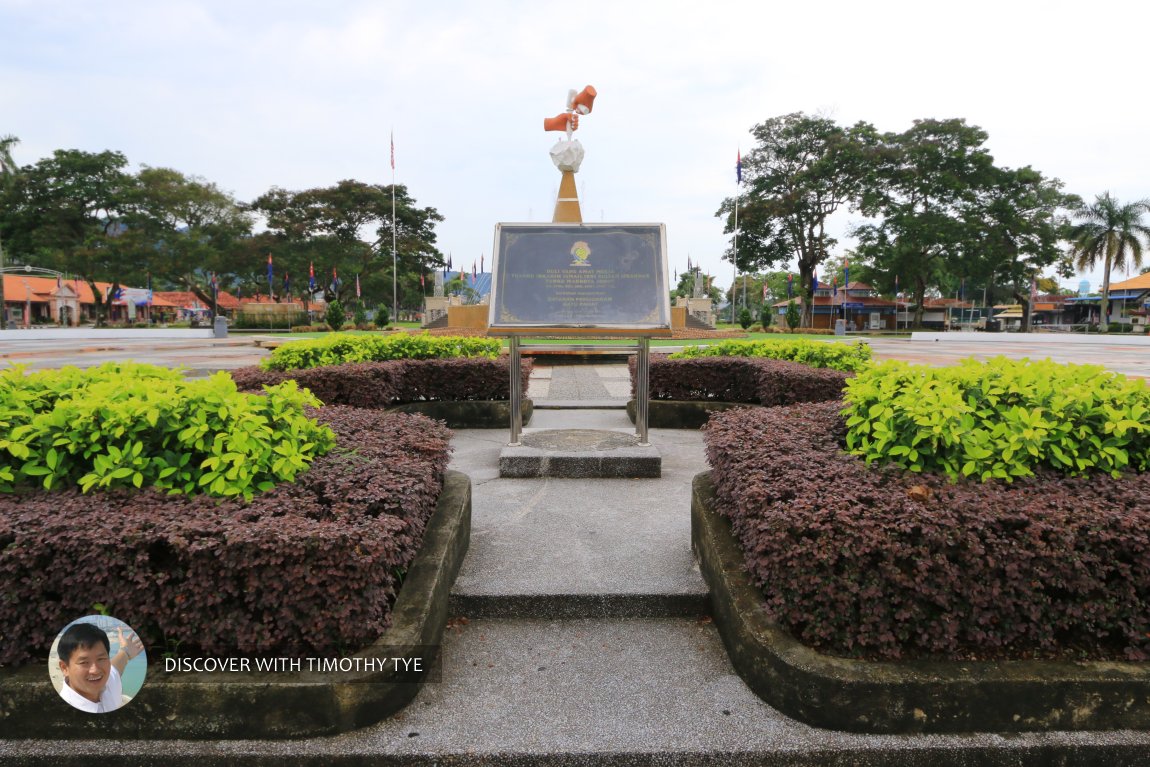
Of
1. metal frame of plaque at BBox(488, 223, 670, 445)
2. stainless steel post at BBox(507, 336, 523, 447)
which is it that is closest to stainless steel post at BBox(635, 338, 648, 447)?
metal frame of plaque at BBox(488, 223, 670, 445)

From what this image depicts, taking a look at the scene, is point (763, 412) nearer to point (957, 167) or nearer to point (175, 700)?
point (175, 700)

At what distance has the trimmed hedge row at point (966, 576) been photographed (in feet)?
7.36

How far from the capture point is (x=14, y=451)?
2615 mm

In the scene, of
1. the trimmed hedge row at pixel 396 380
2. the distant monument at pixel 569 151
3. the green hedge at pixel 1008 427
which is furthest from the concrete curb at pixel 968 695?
the distant monument at pixel 569 151

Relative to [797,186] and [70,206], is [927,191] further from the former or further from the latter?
[70,206]

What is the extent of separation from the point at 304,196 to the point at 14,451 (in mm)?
51249

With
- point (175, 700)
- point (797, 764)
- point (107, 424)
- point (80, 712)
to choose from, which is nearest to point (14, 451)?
point (107, 424)

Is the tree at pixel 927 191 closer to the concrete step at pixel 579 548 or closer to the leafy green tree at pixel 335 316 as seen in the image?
the leafy green tree at pixel 335 316

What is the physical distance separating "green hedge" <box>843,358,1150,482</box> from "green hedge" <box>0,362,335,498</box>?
2.61 metres

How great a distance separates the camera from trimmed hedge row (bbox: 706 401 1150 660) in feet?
7.36

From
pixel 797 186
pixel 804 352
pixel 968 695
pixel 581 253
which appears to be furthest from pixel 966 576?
pixel 797 186

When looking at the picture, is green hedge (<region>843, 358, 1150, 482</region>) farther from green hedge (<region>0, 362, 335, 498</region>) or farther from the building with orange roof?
the building with orange roof

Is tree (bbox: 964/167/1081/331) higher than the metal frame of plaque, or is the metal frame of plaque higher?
tree (bbox: 964/167/1081/331)

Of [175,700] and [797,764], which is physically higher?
[175,700]
